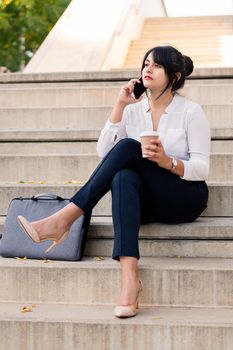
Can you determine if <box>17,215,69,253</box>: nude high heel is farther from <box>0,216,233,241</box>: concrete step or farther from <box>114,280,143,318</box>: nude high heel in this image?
Result: <box>114,280,143,318</box>: nude high heel

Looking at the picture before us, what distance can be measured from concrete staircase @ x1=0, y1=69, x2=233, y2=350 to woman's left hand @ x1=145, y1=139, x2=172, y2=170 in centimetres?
39

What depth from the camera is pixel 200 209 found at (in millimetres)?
3998

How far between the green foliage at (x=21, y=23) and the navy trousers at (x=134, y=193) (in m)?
10.9

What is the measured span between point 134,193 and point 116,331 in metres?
0.69

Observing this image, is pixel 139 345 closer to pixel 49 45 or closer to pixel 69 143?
pixel 69 143

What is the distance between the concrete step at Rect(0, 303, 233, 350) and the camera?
10.8ft

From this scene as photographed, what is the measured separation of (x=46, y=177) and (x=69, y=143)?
0.44m

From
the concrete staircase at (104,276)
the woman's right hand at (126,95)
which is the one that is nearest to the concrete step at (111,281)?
the concrete staircase at (104,276)

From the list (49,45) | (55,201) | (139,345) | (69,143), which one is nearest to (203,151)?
(55,201)

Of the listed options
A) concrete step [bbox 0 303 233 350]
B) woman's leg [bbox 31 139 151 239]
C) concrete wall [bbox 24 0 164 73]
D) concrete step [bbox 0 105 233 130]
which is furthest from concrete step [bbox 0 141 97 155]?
concrete wall [bbox 24 0 164 73]

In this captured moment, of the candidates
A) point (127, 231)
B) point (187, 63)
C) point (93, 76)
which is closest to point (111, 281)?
point (127, 231)

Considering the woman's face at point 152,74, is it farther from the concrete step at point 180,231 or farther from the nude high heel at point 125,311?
the nude high heel at point 125,311

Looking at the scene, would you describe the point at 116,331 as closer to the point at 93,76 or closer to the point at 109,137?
the point at 109,137

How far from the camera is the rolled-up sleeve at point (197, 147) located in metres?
3.88
